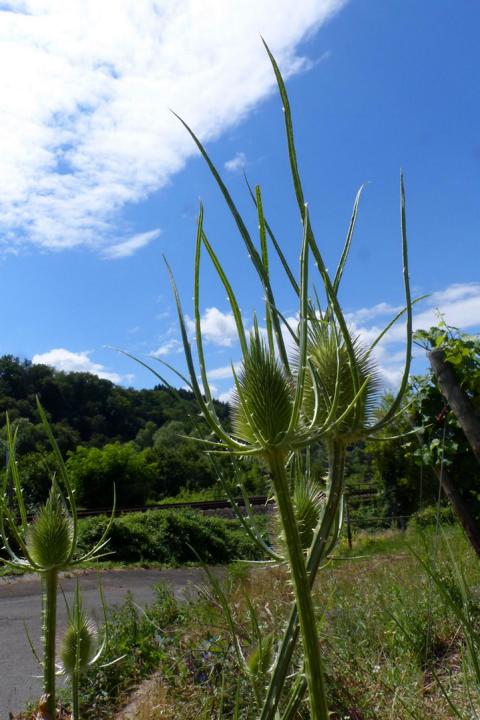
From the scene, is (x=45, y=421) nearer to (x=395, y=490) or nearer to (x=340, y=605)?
(x=340, y=605)

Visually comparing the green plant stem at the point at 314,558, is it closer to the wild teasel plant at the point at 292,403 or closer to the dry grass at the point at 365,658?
the wild teasel plant at the point at 292,403

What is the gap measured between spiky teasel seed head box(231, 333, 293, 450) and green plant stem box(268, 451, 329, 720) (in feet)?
0.11

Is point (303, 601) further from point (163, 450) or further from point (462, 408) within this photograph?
point (163, 450)

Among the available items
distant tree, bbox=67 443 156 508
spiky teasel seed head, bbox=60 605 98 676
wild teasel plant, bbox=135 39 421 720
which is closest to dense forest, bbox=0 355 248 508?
distant tree, bbox=67 443 156 508

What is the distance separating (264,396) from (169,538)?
1619 centimetres

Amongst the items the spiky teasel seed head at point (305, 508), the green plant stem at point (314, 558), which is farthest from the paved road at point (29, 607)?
the green plant stem at point (314, 558)

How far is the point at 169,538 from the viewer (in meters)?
16.2

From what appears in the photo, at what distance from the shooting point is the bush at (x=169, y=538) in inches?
593

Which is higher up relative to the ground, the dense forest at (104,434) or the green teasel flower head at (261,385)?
the dense forest at (104,434)

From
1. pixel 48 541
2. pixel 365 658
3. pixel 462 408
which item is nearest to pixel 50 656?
pixel 48 541

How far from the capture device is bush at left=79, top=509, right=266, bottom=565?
1507 cm

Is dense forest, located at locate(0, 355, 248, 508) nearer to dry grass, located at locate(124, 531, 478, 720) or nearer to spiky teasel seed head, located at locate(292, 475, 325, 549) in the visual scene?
dry grass, located at locate(124, 531, 478, 720)

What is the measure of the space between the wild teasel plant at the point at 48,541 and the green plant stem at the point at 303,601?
0.44m

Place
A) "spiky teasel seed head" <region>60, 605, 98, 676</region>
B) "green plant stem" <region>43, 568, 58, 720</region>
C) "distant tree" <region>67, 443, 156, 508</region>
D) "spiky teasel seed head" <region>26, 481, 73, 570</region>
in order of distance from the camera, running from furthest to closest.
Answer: "distant tree" <region>67, 443, 156, 508</region>
"spiky teasel seed head" <region>60, 605, 98, 676</region>
"spiky teasel seed head" <region>26, 481, 73, 570</region>
"green plant stem" <region>43, 568, 58, 720</region>
